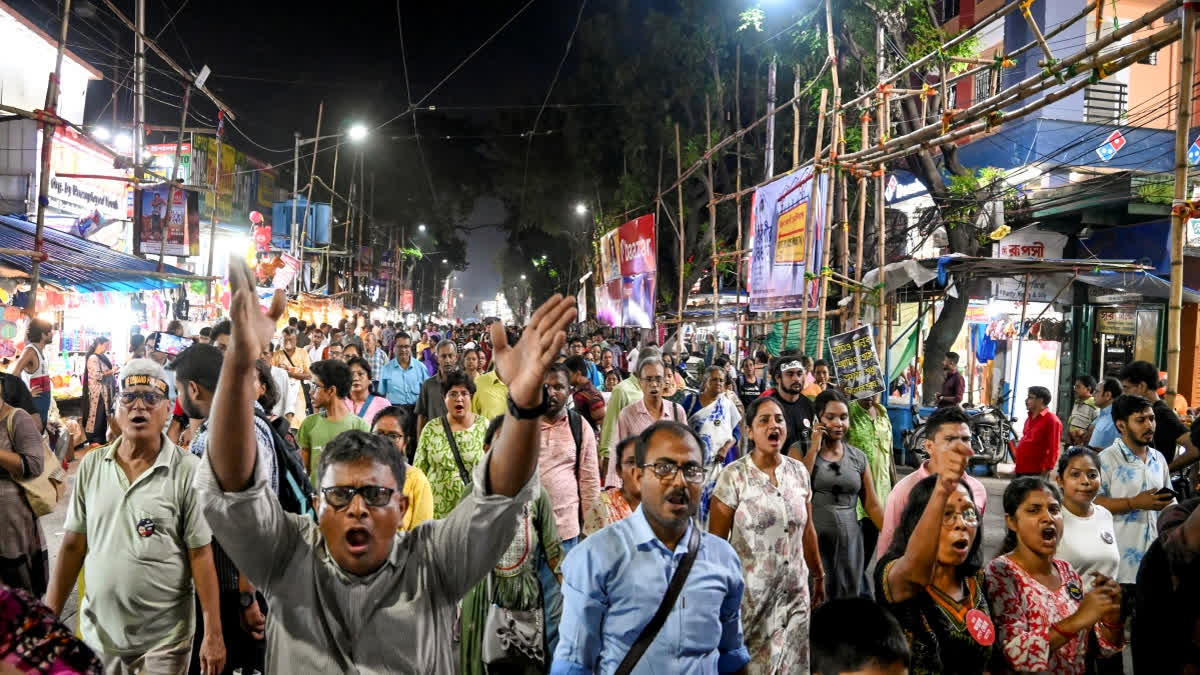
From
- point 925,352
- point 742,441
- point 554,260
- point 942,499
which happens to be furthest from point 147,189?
point 554,260

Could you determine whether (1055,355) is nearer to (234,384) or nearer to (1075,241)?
(1075,241)

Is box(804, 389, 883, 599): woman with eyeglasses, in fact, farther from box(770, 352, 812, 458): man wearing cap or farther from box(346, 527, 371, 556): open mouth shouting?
box(346, 527, 371, 556): open mouth shouting

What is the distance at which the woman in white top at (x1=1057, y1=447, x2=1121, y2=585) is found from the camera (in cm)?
421

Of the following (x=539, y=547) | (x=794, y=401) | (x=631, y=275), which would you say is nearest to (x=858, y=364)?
(x=794, y=401)

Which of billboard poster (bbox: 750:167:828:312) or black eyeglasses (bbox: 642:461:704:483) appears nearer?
black eyeglasses (bbox: 642:461:704:483)

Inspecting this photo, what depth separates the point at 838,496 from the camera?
541 centimetres

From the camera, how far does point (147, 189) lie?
1457 cm

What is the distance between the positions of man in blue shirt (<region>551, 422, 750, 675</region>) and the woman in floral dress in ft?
4.10

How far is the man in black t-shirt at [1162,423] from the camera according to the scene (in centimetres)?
579

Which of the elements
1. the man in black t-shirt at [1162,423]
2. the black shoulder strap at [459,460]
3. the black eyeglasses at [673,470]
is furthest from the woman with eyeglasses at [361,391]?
the man in black t-shirt at [1162,423]

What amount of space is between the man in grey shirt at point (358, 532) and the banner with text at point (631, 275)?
47.4 feet

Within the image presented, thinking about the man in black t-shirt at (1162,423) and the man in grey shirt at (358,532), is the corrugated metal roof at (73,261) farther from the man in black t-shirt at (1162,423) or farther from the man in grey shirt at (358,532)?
the man in black t-shirt at (1162,423)

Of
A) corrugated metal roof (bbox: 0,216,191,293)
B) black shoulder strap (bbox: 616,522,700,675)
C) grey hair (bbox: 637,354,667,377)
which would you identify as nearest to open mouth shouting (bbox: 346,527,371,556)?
black shoulder strap (bbox: 616,522,700,675)

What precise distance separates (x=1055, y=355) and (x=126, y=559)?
16419mm
